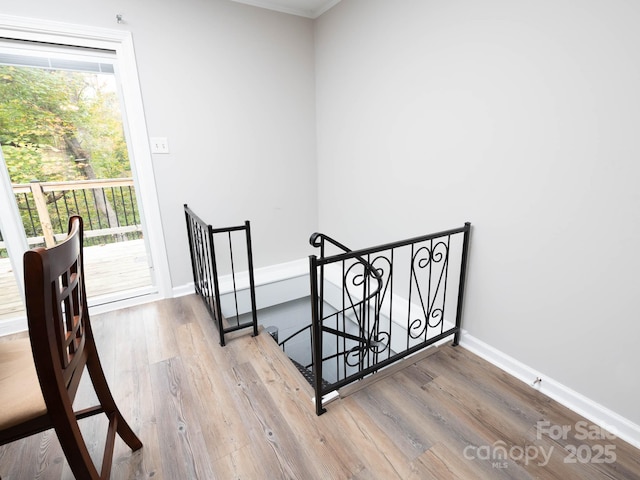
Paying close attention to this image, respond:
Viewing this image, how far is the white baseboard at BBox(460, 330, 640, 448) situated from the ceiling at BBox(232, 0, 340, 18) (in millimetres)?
2918

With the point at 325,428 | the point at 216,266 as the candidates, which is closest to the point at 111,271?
the point at 216,266

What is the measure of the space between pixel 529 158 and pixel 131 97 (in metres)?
2.67

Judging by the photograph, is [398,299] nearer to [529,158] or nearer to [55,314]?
[529,158]

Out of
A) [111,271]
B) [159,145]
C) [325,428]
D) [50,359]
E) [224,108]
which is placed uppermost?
[224,108]

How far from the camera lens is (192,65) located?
246cm

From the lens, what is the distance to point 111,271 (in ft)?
10.1

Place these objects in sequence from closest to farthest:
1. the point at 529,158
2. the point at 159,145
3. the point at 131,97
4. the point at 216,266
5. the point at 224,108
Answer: the point at 529,158 < the point at 216,266 < the point at 131,97 < the point at 159,145 < the point at 224,108

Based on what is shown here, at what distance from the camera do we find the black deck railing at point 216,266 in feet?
6.23

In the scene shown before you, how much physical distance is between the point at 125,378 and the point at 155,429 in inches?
19.6

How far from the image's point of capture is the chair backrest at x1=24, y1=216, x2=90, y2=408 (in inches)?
27.8

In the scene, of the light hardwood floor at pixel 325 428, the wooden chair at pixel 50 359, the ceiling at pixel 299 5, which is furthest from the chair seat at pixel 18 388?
the ceiling at pixel 299 5

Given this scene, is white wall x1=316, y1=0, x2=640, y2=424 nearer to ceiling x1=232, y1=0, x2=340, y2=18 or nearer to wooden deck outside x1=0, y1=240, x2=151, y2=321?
ceiling x1=232, y1=0, x2=340, y2=18

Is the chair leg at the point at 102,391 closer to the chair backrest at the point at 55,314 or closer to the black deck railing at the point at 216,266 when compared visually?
the chair backrest at the point at 55,314

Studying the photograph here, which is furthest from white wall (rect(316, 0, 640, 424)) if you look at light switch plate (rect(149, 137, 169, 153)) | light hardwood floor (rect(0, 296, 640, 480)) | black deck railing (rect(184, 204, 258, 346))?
light switch plate (rect(149, 137, 169, 153))
